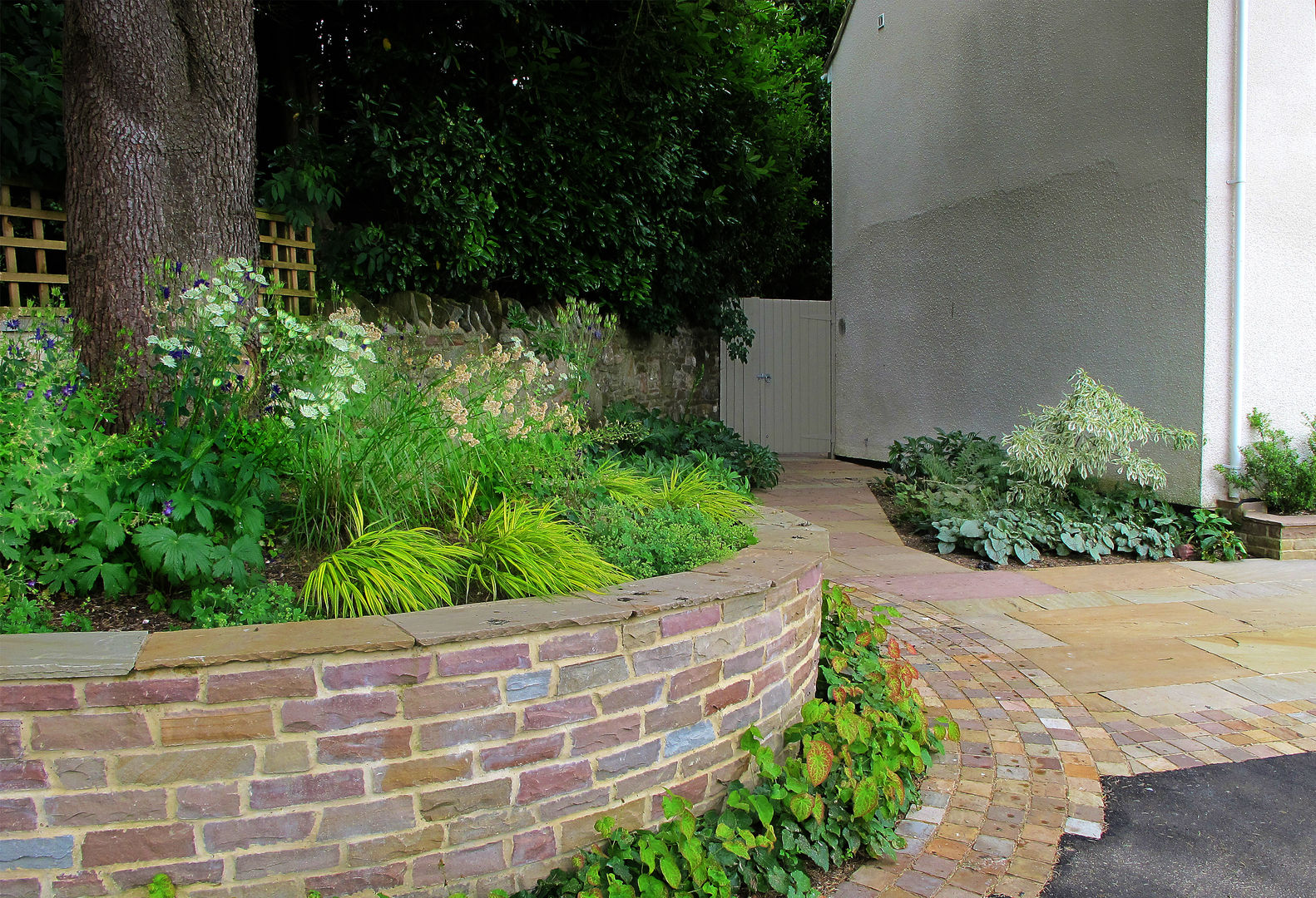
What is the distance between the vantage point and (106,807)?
73.5 inches

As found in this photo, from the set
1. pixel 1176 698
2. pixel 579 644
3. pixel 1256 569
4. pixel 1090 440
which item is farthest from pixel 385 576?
pixel 1256 569

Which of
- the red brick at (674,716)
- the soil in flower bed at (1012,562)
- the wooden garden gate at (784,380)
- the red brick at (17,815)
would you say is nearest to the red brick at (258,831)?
the red brick at (17,815)

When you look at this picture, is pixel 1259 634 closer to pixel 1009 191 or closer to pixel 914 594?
pixel 914 594

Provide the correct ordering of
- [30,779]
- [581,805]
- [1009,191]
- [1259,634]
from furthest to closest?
1. [1009,191]
2. [1259,634]
3. [581,805]
4. [30,779]

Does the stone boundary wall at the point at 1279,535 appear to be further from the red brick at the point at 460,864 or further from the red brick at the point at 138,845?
the red brick at the point at 138,845

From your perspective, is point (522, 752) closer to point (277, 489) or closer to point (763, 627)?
point (763, 627)

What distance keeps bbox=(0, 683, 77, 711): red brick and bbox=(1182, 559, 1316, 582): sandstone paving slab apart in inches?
231

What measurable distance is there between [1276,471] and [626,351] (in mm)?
5446

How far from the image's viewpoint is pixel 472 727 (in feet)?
6.85

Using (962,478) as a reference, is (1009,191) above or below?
above

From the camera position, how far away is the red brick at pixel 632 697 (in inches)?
89.3

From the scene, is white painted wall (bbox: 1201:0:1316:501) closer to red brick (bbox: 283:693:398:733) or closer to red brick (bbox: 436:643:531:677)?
red brick (bbox: 436:643:531:677)

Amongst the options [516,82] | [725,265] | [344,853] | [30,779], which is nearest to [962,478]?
[725,265]

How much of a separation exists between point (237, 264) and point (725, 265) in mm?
7529
